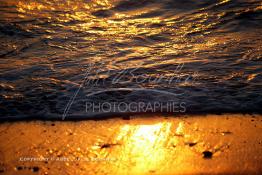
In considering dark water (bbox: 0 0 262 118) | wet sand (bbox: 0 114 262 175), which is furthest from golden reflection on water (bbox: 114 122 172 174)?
dark water (bbox: 0 0 262 118)

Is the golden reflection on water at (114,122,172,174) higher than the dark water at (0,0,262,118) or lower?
lower

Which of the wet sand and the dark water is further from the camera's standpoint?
the dark water

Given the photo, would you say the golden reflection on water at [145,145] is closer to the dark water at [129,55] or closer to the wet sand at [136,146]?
the wet sand at [136,146]

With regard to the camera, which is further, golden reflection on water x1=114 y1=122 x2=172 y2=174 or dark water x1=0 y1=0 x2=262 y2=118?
dark water x1=0 y1=0 x2=262 y2=118

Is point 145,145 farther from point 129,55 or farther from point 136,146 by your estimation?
point 129,55

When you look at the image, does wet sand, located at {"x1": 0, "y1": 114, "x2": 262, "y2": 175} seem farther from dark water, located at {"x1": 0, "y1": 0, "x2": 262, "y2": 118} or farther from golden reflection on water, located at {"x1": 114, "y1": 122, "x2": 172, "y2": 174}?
dark water, located at {"x1": 0, "y1": 0, "x2": 262, "y2": 118}

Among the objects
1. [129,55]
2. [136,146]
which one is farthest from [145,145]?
[129,55]
